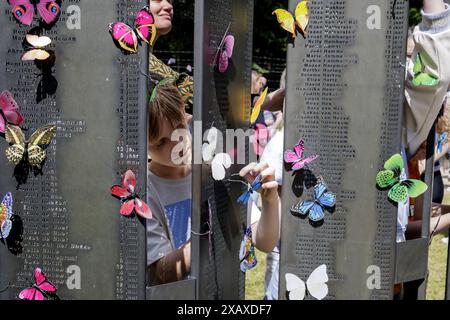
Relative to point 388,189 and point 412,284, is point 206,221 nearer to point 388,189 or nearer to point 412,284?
point 388,189

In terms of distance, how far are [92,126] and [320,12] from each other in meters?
0.84

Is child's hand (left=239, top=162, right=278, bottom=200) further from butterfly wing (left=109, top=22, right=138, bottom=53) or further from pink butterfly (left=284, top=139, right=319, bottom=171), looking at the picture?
butterfly wing (left=109, top=22, right=138, bottom=53)

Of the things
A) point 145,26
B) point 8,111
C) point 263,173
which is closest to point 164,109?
point 145,26

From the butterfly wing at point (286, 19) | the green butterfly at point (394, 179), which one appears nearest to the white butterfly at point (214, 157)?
the butterfly wing at point (286, 19)

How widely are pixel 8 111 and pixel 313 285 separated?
1166mm

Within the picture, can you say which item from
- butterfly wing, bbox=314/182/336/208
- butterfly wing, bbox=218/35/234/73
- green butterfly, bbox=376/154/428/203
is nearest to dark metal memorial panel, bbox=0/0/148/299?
butterfly wing, bbox=218/35/234/73

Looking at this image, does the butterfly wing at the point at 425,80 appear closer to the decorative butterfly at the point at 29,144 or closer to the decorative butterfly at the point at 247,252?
the decorative butterfly at the point at 247,252

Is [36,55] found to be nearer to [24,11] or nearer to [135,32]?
[24,11]

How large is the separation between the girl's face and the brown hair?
26cm

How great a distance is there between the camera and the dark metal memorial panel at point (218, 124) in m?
1.77

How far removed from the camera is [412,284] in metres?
2.26

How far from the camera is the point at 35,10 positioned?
181 cm

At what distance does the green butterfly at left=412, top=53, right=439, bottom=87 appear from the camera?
1.88 meters
